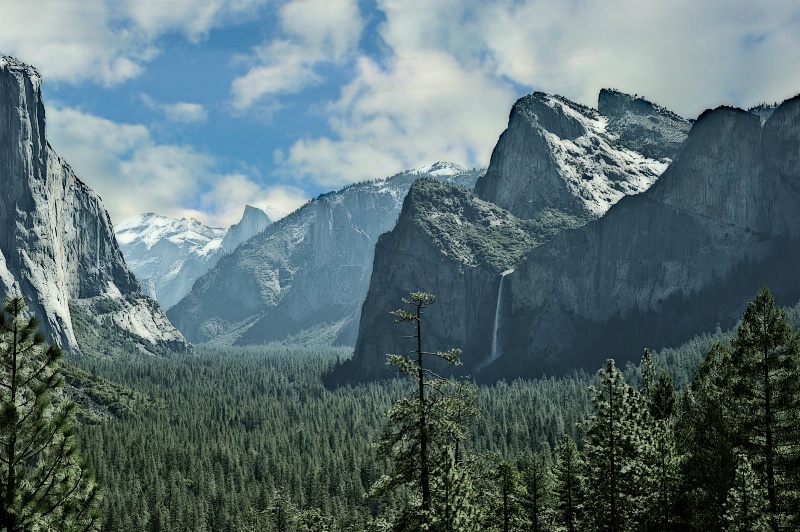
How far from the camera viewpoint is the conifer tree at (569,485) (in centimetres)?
4288

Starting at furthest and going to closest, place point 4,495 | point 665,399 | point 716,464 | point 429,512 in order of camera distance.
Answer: point 665,399
point 716,464
point 429,512
point 4,495

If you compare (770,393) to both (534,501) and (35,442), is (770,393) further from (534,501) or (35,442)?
(35,442)

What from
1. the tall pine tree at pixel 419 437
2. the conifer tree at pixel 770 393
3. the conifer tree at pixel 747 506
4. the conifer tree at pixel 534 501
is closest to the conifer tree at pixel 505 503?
the conifer tree at pixel 534 501

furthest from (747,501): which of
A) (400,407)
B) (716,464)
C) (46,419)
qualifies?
(46,419)

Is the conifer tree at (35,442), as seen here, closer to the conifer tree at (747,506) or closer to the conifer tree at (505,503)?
the conifer tree at (505,503)

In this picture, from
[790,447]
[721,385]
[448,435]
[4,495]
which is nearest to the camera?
[4,495]

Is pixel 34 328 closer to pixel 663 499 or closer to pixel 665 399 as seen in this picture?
pixel 663 499

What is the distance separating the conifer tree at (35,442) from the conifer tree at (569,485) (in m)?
31.0

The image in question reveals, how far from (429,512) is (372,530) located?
3.04 meters

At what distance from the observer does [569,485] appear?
44125 mm

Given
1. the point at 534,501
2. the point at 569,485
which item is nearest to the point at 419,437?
the point at 569,485

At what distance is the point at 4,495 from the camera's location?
20.3m

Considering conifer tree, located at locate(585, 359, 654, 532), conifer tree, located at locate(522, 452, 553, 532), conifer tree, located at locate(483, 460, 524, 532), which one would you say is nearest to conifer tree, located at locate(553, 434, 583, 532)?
conifer tree, located at locate(522, 452, 553, 532)

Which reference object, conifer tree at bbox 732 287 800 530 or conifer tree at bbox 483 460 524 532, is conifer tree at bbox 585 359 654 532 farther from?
conifer tree at bbox 483 460 524 532
